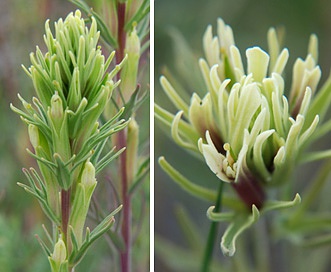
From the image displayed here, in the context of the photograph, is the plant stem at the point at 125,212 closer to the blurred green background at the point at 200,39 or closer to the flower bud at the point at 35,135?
the flower bud at the point at 35,135

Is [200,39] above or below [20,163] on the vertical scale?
above

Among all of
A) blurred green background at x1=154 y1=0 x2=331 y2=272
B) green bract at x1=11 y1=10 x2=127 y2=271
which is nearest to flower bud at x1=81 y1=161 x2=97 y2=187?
green bract at x1=11 y1=10 x2=127 y2=271

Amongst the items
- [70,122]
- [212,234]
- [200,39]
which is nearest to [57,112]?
[70,122]

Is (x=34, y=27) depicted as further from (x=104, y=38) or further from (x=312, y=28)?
(x=312, y=28)

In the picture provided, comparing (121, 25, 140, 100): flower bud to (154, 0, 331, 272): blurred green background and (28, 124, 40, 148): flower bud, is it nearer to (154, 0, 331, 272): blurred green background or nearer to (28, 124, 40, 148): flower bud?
(28, 124, 40, 148): flower bud

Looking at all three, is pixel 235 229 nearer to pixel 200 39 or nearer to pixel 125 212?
pixel 125 212

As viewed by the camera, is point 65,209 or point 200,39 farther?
point 200,39

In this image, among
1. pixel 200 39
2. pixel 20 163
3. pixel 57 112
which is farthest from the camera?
pixel 200 39
